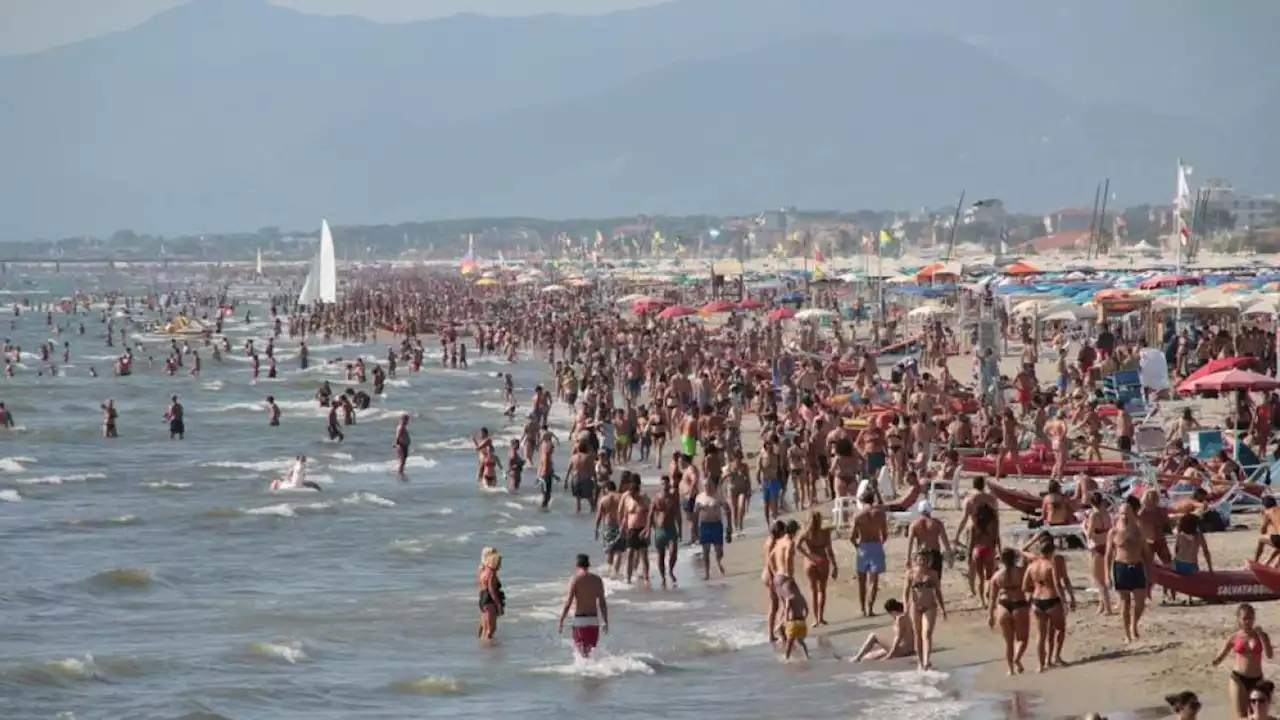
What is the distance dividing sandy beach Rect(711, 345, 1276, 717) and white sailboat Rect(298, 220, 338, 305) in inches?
2713

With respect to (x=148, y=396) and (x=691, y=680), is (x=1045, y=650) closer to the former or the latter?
(x=691, y=680)

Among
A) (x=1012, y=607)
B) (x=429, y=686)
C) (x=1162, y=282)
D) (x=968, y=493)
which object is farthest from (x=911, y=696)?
(x=1162, y=282)

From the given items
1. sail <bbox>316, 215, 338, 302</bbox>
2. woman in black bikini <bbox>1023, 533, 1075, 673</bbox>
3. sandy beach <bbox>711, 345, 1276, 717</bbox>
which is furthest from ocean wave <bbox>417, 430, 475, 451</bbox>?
sail <bbox>316, 215, 338, 302</bbox>

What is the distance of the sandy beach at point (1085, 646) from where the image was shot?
12406 mm

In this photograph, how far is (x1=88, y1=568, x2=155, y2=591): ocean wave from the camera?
2039 cm

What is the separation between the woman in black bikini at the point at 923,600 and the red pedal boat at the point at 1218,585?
75.4 inches

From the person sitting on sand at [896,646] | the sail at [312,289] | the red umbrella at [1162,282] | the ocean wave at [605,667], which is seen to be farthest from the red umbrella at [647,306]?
the person sitting on sand at [896,646]

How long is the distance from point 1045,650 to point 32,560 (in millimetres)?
13696

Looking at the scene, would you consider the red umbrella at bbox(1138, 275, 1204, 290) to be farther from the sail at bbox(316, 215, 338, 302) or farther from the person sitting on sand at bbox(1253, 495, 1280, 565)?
the sail at bbox(316, 215, 338, 302)

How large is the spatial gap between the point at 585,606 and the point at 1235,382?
9960 mm

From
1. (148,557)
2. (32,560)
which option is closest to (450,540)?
(148,557)

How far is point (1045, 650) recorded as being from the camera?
13164 millimetres

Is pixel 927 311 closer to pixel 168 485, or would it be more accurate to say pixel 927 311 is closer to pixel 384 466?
pixel 384 466

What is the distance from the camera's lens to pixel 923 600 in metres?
Answer: 13.5
